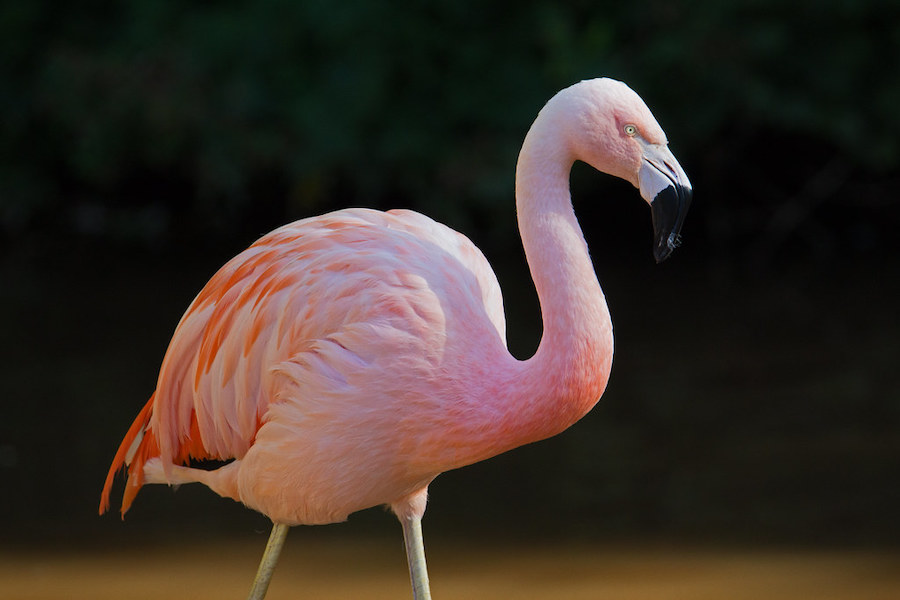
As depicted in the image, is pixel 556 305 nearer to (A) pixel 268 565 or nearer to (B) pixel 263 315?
(B) pixel 263 315

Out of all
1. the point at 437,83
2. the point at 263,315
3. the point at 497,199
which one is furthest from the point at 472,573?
the point at 437,83

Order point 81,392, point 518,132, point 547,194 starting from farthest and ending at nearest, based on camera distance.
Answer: point 518,132 → point 81,392 → point 547,194

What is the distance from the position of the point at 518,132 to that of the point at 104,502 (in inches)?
178

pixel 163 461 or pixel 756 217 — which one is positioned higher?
pixel 756 217

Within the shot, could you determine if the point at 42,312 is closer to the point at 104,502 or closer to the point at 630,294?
the point at 630,294

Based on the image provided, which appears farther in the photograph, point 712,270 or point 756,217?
point 756,217

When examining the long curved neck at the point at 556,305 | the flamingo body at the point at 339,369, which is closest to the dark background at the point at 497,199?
the flamingo body at the point at 339,369

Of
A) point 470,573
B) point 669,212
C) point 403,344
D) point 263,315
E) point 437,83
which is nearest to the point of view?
point 669,212

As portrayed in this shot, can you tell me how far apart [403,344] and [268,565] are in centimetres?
75

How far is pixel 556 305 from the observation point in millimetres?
2365

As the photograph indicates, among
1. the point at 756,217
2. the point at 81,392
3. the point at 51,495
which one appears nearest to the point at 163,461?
the point at 51,495

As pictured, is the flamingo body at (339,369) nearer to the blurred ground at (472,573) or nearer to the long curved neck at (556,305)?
the long curved neck at (556,305)

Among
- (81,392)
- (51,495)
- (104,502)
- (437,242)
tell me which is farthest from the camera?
(81,392)

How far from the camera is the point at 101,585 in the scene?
3.62 m
